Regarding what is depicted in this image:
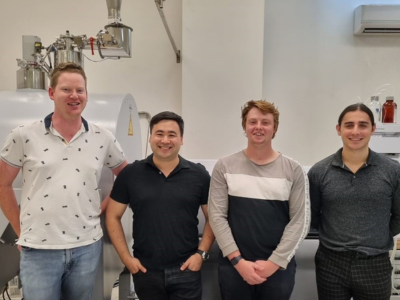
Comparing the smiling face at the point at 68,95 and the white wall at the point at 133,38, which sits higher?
the white wall at the point at 133,38

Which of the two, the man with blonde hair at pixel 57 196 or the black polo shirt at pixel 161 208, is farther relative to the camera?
the black polo shirt at pixel 161 208

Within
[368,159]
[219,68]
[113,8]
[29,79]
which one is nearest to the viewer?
[368,159]

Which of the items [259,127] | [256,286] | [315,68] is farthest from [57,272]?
[315,68]

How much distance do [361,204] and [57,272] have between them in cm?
120

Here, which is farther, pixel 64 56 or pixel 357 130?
pixel 64 56

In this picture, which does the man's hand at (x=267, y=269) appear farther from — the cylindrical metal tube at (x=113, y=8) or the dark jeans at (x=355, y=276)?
the cylindrical metal tube at (x=113, y=8)

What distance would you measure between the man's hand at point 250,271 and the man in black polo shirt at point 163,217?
0.54ft

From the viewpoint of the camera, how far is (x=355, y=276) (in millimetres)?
1306

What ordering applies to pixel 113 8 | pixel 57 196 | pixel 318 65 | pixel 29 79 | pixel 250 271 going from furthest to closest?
pixel 318 65 → pixel 113 8 → pixel 29 79 → pixel 250 271 → pixel 57 196

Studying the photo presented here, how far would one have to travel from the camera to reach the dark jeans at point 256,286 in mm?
1274

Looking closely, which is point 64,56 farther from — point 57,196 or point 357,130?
point 357,130

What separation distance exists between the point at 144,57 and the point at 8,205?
2.24 m

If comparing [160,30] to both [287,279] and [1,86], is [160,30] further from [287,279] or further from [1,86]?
[287,279]

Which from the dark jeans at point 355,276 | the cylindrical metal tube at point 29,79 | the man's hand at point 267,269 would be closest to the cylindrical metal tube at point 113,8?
the cylindrical metal tube at point 29,79
